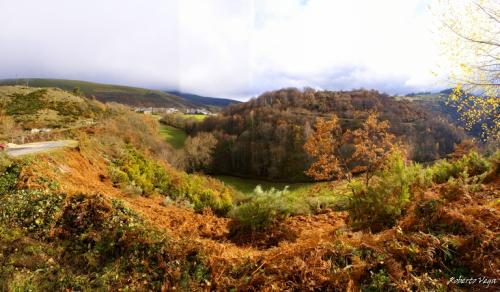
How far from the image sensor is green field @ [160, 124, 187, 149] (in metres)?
65.3

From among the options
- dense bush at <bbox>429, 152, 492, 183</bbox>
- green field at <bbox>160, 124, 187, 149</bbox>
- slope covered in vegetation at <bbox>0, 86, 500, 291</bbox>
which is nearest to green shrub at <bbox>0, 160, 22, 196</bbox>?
slope covered in vegetation at <bbox>0, 86, 500, 291</bbox>

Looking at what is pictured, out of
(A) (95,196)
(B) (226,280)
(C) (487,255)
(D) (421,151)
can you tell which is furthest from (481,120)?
(D) (421,151)

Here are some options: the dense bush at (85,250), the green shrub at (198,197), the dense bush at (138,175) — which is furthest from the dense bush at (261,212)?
the dense bush at (138,175)

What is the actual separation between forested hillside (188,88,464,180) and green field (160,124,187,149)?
3868 millimetres

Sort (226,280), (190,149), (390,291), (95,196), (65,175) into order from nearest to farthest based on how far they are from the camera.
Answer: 1. (390,291)
2. (226,280)
3. (95,196)
4. (65,175)
5. (190,149)

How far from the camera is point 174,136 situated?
7212cm

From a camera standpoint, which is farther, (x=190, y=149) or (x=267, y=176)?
(x=267, y=176)

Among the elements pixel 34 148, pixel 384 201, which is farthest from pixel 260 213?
pixel 34 148

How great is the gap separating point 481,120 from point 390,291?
8.76 meters

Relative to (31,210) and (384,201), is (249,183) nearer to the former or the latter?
(384,201)

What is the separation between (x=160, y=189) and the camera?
13266 mm

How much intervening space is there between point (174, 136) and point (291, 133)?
30.1 metres

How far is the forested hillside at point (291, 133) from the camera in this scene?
182ft

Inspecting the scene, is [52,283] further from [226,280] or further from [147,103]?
[147,103]
